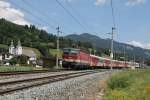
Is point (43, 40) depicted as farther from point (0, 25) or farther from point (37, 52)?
point (0, 25)

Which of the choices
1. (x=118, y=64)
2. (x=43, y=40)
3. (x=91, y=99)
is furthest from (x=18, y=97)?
(x=43, y=40)

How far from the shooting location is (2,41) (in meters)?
161

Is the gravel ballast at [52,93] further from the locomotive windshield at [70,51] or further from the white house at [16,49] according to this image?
the white house at [16,49]

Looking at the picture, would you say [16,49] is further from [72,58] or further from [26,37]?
[72,58]

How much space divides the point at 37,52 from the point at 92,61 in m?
85.6

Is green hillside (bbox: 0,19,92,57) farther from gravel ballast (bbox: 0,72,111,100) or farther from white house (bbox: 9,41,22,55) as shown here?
gravel ballast (bbox: 0,72,111,100)

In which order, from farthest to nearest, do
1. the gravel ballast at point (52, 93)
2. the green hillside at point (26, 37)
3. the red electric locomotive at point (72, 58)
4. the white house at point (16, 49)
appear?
the white house at point (16, 49), the green hillside at point (26, 37), the red electric locomotive at point (72, 58), the gravel ballast at point (52, 93)

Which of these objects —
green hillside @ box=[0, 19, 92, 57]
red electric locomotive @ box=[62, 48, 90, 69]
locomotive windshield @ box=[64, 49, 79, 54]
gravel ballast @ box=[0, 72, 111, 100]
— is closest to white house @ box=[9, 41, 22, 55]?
green hillside @ box=[0, 19, 92, 57]

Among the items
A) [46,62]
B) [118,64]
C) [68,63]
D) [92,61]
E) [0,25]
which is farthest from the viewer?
[0,25]

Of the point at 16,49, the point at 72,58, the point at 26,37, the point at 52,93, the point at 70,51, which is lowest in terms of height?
the point at 52,93

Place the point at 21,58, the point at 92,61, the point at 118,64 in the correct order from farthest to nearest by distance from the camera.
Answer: the point at 118,64 → the point at 21,58 → the point at 92,61

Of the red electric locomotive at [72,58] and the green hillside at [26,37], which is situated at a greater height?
the green hillside at [26,37]

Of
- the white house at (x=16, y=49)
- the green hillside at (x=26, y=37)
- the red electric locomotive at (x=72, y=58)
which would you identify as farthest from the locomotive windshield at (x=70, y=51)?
the white house at (x=16, y=49)

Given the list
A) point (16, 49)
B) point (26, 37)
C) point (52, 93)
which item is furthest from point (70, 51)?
point (26, 37)
